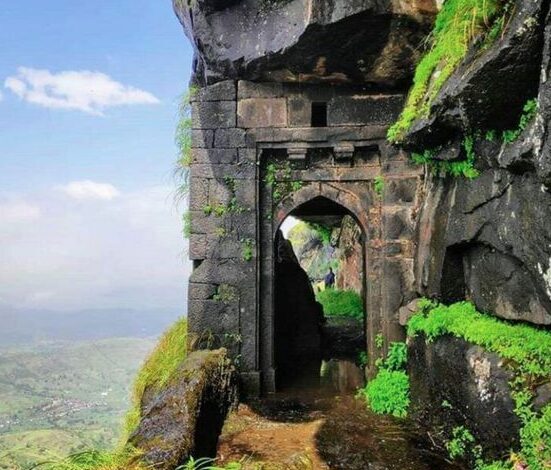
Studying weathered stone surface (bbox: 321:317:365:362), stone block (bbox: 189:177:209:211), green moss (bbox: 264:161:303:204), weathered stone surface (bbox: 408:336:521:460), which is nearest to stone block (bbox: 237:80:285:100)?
green moss (bbox: 264:161:303:204)

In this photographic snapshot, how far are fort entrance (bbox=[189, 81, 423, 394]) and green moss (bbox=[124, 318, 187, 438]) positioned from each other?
2.44ft

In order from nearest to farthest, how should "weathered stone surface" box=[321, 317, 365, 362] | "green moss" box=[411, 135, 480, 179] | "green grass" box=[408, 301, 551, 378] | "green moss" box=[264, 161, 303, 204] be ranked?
"green grass" box=[408, 301, 551, 378] < "green moss" box=[411, 135, 480, 179] < "green moss" box=[264, 161, 303, 204] < "weathered stone surface" box=[321, 317, 365, 362]

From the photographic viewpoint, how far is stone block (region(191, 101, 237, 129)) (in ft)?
26.3

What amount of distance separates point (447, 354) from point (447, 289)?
0.99 m

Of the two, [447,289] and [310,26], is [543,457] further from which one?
[310,26]

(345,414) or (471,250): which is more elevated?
(471,250)

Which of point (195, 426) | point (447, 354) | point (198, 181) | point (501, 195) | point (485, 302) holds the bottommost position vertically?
point (195, 426)

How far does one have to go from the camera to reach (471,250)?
18.8 feet

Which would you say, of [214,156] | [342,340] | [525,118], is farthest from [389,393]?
[342,340]

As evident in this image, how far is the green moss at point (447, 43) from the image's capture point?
4.61 meters

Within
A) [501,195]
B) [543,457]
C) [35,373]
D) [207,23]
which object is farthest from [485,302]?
[35,373]

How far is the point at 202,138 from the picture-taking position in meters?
8.05

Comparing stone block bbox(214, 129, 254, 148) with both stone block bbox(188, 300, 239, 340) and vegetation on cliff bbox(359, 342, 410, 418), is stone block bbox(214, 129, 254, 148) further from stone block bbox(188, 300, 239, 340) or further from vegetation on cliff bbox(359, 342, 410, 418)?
vegetation on cliff bbox(359, 342, 410, 418)

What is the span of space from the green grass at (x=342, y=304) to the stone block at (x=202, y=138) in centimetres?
893
